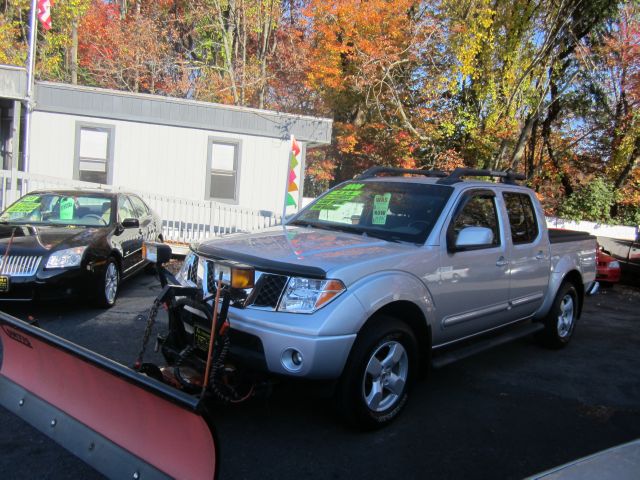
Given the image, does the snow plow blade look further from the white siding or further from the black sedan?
the white siding

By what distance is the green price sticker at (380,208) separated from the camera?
4527 mm

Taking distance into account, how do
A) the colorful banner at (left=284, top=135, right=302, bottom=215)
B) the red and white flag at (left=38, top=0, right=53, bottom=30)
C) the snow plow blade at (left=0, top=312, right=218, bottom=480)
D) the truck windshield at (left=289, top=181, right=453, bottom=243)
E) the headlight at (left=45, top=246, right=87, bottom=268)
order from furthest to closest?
the red and white flag at (left=38, top=0, right=53, bottom=30) < the colorful banner at (left=284, top=135, right=302, bottom=215) < the headlight at (left=45, top=246, right=87, bottom=268) < the truck windshield at (left=289, top=181, right=453, bottom=243) < the snow plow blade at (left=0, top=312, right=218, bottom=480)

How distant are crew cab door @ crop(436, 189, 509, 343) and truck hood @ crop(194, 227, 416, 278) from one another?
43 cm

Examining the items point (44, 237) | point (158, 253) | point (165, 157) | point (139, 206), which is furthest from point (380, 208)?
point (165, 157)

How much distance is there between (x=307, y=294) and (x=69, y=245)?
399 cm

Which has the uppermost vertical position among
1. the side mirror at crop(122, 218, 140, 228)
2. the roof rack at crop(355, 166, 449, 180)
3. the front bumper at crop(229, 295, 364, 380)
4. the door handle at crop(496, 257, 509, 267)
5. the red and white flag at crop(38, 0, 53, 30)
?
the red and white flag at crop(38, 0, 53, 30)

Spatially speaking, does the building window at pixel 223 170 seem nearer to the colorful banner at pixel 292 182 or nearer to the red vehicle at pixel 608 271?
the colorful banner at pixel 292 182

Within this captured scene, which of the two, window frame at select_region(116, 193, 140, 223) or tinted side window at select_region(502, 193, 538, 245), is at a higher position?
tinted side window at select_region(502, 193, 538, 245)

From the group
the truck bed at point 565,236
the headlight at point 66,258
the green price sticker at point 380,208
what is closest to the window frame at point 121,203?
the headlight at point 66,258

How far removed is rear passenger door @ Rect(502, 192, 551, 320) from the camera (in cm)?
501

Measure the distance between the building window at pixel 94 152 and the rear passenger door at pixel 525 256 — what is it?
1075 cm

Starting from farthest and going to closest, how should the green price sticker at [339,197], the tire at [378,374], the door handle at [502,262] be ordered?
the green price sticker at [339,197], the door handle at [502,262], the tire at [378,374]

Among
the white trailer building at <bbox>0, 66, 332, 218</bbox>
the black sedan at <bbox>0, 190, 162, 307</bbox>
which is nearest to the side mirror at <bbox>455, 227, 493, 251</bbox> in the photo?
the black sedan at <bbox>0, 190, 162, 307</bbox>

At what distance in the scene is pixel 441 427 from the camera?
12.8ft
